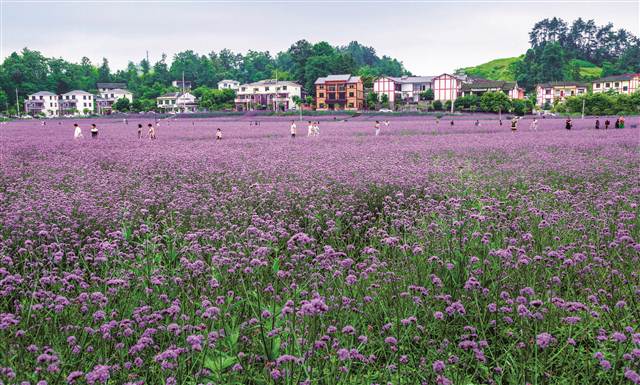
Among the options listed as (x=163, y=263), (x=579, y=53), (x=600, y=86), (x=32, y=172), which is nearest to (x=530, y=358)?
(x=163, y=263)

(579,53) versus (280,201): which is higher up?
(579,53)

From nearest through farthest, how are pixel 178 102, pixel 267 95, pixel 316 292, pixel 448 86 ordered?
pixel 316 292, pixel 448 86, pixel 267 95, pixel 178 102

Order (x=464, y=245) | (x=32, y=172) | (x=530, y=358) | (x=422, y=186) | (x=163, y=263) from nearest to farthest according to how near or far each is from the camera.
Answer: (x=530, y=358)
(x=464, y=245)
(x=163, y=263)
(x=422, y=186)
(x=32, y=172)

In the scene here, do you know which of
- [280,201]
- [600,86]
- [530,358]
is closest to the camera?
[530,358]

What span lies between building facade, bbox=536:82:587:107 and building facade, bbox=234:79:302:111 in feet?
173

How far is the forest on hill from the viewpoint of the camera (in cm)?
12388

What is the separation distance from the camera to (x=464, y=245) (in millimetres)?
5277

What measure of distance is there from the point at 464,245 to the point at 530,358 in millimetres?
1783

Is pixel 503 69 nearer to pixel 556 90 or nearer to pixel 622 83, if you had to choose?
pixel 556 90

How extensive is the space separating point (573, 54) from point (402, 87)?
237 ft

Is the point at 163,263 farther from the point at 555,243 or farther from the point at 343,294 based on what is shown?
the point at 555,243

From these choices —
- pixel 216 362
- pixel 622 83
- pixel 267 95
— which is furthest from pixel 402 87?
pixel 216 362

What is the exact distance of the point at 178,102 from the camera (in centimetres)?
12125

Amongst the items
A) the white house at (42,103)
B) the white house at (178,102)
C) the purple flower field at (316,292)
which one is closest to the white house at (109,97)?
the white house at (42,103)
